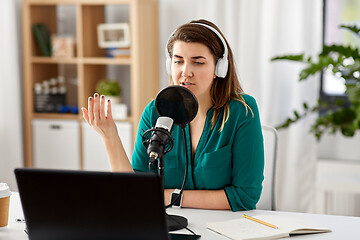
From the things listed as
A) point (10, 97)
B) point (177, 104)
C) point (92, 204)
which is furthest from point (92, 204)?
point (10, 97)

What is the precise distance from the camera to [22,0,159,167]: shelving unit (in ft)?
11.1

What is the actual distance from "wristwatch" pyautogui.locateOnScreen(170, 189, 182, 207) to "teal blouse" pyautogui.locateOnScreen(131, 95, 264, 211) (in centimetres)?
12

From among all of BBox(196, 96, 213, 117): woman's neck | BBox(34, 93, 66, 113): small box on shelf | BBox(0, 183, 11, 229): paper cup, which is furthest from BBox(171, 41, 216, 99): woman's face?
BBox(34, 93, 66, 113): small box on shelf

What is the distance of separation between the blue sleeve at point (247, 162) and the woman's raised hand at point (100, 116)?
1.40 ft

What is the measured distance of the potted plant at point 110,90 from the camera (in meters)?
3.49

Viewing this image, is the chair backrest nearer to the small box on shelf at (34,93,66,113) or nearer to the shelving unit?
the shelving unit

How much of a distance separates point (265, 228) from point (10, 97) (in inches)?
101

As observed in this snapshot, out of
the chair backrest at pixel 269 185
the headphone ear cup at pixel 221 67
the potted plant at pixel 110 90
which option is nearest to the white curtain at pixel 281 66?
the potted plant at pixel 110 90

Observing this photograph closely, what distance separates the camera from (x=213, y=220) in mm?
1543

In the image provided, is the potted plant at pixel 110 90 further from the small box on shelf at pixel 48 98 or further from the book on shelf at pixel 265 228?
the book on shelf at pixel 265 228

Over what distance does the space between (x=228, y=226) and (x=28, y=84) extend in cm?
250

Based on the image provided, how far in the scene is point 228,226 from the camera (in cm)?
146

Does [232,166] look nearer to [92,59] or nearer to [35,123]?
[92,59]

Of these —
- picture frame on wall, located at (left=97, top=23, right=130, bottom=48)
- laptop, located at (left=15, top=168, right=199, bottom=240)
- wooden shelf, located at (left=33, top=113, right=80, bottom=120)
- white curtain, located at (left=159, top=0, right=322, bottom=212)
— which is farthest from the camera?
wooden shelf, located at (left=33, top=113, right=80, bottom=120)
